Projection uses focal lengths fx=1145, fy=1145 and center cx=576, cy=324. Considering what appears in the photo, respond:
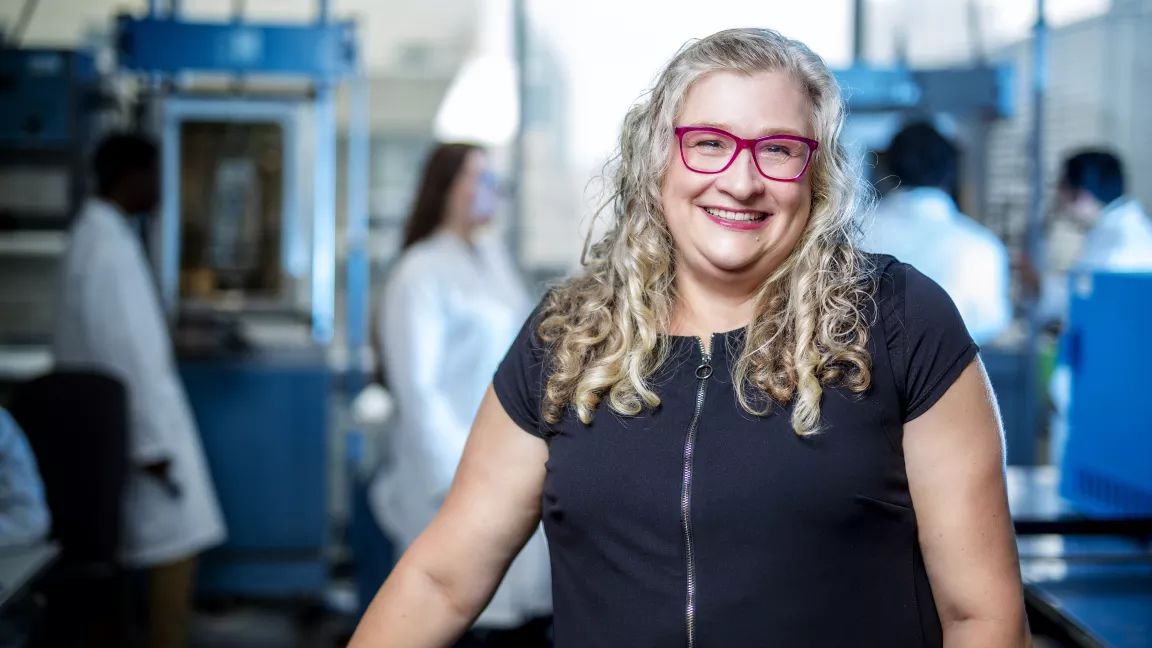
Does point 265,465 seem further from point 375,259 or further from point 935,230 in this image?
point 935,230

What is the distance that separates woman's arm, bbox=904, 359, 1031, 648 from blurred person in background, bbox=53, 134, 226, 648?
2.58 metres

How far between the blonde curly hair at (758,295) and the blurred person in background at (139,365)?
89.3 inches

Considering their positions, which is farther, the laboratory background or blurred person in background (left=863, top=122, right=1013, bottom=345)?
blurred person in background (left=863, top=122, right=1013, bottom=345)

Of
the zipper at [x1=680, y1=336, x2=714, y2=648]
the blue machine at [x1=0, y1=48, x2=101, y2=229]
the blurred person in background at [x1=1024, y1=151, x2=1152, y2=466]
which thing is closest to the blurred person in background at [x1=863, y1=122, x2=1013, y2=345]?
the blurred person in background at [x1=1024, y1=151, x2=1152, y2=466]

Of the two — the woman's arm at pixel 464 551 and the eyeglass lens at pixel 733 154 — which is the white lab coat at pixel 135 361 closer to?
the woman's arm at pixel 464 551

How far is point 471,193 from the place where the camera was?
2.93 meters

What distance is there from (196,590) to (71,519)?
3.89ft

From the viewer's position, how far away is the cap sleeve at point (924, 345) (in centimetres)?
113

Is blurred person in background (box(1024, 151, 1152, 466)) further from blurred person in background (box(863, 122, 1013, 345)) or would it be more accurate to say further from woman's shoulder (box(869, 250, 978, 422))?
woman's shoulder (box(869, 250, 978, 422))

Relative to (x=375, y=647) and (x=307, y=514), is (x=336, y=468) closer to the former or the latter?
(x=307, y=514)

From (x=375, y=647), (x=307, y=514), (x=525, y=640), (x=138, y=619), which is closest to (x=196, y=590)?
(x=138, y=619)

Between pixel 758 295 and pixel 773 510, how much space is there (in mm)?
242

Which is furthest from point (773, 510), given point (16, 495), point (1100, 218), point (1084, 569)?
point (1100, 218)

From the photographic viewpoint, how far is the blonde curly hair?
1.17 metres
